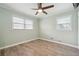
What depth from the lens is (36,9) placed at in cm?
109

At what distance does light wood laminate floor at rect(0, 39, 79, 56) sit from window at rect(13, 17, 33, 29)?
290mm

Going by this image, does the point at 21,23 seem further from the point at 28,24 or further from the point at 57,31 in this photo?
the point at 57,31

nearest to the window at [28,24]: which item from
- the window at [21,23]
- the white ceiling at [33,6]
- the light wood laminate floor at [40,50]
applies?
the window at [21,23]

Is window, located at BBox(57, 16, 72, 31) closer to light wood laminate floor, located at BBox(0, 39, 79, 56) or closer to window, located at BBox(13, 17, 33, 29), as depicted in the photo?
light wood laminate floor, located at BBox(0, 39, 79, 56)

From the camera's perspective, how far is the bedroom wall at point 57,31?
1089 millimetres

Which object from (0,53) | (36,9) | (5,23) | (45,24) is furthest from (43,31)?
(0,53)

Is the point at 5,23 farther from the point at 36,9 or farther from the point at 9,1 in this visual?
the point at 36,9

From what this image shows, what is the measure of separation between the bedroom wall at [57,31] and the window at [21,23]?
213 mm

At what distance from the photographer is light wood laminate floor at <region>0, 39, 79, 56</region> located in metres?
1.07

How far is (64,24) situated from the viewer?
112 centimetres

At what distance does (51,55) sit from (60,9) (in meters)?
0.74

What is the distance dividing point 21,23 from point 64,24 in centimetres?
72

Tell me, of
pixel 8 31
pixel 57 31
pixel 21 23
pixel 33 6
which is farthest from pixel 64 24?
pixel 8 31

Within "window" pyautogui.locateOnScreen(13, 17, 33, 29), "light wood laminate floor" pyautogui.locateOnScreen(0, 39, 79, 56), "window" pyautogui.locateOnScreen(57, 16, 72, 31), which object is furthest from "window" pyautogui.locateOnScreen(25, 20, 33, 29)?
"window" pyautogui.locateOnScreen(57, 16, 72, 31)
